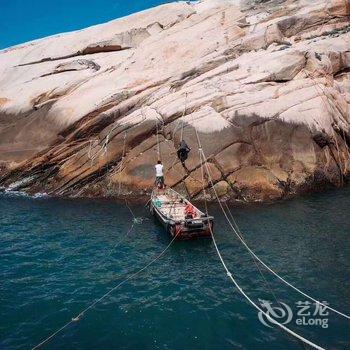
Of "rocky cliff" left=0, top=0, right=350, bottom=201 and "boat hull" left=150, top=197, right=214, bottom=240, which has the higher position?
"rocky cliff" left=0, top=0, right=350, bottom=201

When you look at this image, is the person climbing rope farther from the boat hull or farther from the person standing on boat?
the boat hull

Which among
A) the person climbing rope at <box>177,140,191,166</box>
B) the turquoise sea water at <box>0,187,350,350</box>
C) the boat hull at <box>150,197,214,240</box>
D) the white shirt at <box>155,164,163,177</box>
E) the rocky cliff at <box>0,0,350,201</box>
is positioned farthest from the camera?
the rocky cliff at <box>0,0,350,201</box>

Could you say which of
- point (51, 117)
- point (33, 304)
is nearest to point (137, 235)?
point (33, 304)

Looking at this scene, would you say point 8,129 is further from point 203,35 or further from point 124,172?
point 203,35

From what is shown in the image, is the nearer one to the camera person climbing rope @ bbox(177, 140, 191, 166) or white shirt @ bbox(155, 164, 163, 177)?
white shirt @ bbox(155, 164, 163, 177)

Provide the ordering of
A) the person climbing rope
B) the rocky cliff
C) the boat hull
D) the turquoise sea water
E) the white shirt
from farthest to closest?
the rocky cliff, the person climbing rope, the white shirt, the boat hull, the turquoise sea water

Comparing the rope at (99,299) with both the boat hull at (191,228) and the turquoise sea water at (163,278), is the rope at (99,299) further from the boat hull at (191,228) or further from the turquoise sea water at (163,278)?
the boat hull at (191,228)

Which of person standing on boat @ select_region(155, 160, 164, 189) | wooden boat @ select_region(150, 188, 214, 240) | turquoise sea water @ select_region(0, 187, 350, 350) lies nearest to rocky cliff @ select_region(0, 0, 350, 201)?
person standing on boat @ select_region(155, 160, 164, 189)
